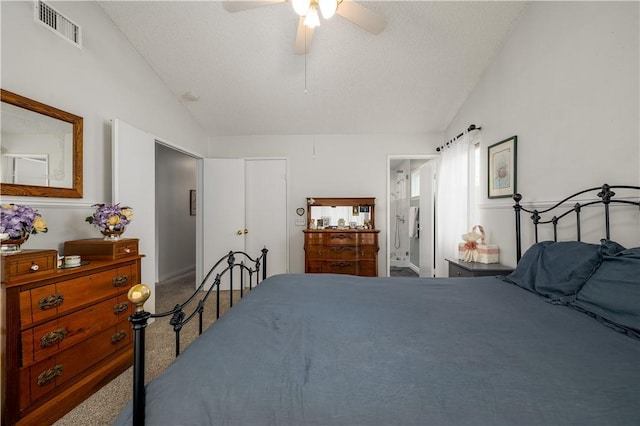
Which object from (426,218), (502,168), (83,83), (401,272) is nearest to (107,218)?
(83,83)

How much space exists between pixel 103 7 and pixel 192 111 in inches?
54.8

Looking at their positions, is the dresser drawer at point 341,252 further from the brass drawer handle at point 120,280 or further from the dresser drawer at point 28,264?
the dresser drawer at point 28,264

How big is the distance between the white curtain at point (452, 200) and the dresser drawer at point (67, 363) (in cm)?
366

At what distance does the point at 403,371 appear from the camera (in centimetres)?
77

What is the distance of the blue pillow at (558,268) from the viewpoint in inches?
52.4

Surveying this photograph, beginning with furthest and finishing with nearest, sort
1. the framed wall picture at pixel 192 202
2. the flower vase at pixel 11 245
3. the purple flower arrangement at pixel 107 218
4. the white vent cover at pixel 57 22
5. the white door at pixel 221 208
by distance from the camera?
the framed wall picture at pixel 192 202
the white door at pixel 221 208
the purple flower arrangement at pixel 107 218
the white vent cover at pixel 57 22
the flower vase at pixel 11 245

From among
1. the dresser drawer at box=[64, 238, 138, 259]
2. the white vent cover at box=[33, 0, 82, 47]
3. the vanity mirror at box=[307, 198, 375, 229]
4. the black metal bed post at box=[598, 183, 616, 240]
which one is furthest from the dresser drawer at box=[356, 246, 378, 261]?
the white vent cover at box=[33, 0, 82, 47]

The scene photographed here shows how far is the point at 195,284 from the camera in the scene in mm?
4133

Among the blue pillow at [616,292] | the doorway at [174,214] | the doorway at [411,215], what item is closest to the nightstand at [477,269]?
the blue pillow at [616,292]

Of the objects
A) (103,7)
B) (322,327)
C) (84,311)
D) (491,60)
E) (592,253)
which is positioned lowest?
(84,311)

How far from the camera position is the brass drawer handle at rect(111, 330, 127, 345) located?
6.31 ft

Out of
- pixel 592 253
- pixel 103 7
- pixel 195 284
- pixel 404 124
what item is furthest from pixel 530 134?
pixel 195 284

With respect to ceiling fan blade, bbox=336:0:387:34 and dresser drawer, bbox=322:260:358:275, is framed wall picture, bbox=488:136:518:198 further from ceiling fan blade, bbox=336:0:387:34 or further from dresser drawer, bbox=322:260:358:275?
dresser drawer, bbox=322:260:358:275

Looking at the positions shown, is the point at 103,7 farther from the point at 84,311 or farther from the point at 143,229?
the point at 84,311
